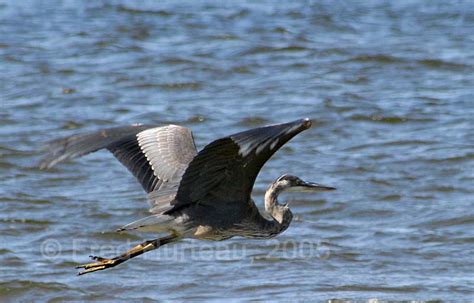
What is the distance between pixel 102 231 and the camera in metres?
8.65

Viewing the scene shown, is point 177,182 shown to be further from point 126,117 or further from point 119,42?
point 119,42

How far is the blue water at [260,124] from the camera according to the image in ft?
25.5

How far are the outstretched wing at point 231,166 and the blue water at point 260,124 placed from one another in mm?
922

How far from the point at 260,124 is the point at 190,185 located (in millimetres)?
5465

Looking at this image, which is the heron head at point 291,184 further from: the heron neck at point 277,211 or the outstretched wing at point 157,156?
the outstretched wing at point 157,156

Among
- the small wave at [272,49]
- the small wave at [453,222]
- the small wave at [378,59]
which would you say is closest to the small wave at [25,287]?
the small wave at [453,222]

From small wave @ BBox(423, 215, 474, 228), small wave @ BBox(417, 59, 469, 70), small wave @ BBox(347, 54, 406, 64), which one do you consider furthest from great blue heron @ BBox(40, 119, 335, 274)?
small wave @ BBox(347, 54, 406, 64)

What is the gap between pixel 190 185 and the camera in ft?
19.6

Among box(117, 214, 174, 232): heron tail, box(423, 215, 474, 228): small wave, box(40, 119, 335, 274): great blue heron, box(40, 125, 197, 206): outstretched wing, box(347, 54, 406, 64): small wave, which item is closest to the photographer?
box(40, 119, 335, 274): great blue heron

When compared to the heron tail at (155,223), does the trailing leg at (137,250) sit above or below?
below

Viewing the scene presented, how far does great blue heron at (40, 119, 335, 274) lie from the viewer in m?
5.63

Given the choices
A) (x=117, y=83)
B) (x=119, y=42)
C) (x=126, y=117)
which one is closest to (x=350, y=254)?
(x=126, y=117)

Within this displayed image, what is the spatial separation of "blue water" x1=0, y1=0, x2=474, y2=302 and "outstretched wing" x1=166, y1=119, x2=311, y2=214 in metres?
0.92

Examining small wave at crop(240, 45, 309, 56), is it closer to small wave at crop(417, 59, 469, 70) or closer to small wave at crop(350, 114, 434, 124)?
small wave at crop(417, 59, 469, 70)
